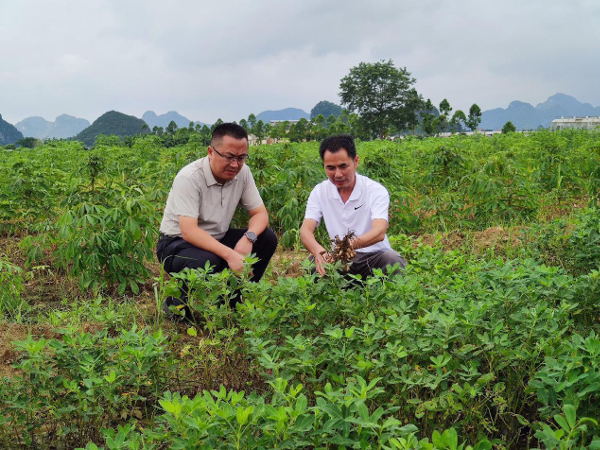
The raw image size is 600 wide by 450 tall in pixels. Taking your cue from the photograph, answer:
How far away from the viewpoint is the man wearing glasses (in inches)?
134

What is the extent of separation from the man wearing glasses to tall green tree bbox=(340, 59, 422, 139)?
61.7 metres

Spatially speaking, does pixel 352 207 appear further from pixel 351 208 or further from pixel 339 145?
pixel 339 145

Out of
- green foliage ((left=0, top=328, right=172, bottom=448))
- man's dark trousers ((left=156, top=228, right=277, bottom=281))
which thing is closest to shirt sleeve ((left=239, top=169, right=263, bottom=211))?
man's dark trousers ((left=156, top=228, right=277, bottom=281))

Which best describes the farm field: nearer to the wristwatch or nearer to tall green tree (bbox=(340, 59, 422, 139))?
the wristwatch

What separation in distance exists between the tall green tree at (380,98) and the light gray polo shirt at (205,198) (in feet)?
203

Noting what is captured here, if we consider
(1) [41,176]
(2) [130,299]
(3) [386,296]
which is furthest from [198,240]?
(1) [41,176]

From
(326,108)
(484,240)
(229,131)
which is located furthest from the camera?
(326,108)

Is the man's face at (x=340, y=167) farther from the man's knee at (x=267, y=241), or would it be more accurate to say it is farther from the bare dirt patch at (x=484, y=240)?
the bare dirt patch at (x=484, y=240)

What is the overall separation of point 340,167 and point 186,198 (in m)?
1.05

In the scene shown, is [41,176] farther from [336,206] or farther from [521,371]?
[521,371]

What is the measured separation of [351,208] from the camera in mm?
3570

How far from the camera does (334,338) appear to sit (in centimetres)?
188

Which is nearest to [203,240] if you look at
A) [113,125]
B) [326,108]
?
[113,125]

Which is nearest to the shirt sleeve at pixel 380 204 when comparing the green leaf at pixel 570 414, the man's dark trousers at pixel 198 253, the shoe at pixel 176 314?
the man's dark trousers at pixel 198 253
